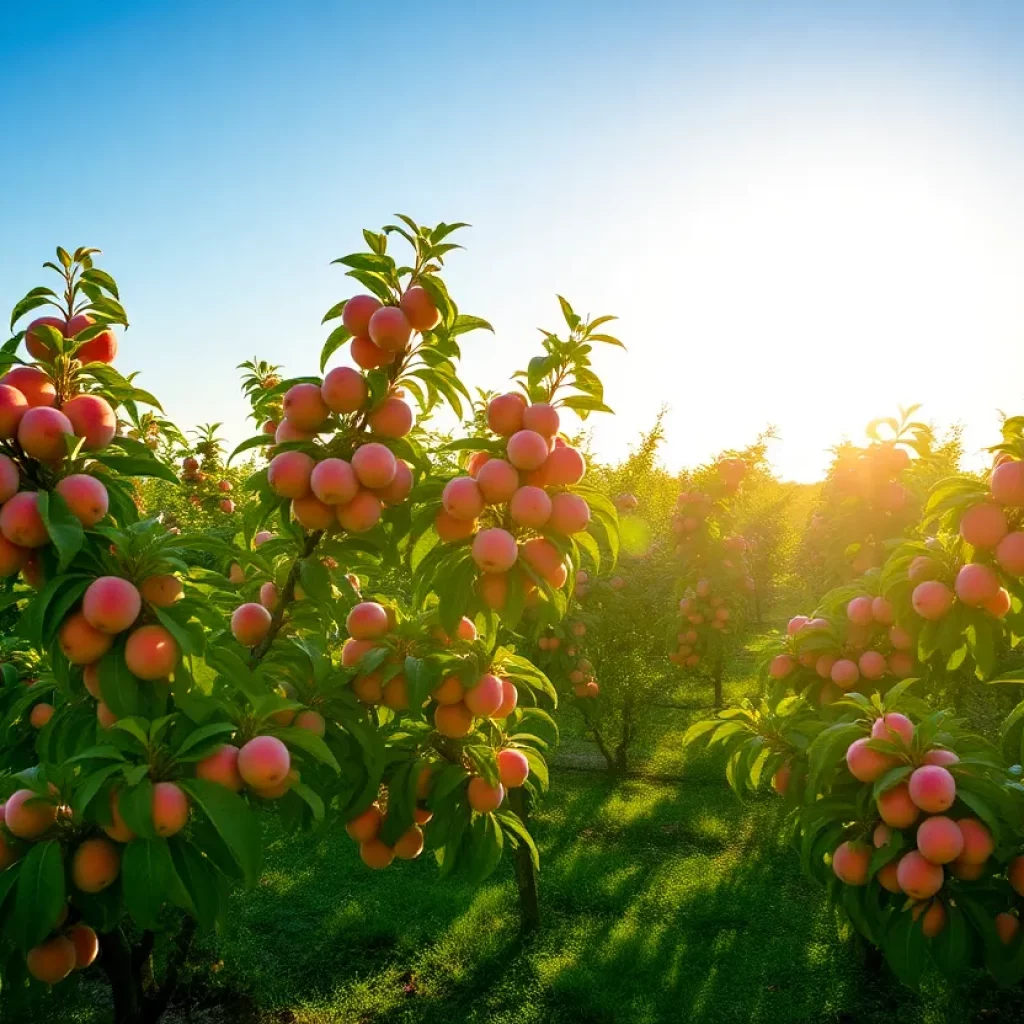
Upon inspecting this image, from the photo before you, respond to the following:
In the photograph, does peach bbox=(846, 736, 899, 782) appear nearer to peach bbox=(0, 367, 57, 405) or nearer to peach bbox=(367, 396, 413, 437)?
peach bbox=(367, 396, 413, 437)

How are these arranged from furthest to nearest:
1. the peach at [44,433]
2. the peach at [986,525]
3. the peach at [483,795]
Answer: the peach at [483,795], the peach at [986,525], the peach at [44,433]

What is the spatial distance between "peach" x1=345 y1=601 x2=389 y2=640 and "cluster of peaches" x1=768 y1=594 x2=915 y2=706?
2210 mm

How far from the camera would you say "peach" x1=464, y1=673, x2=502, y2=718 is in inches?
102

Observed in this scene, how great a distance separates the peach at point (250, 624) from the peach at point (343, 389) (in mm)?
815

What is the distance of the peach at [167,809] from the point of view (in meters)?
1.85

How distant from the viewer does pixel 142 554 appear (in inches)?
79.1

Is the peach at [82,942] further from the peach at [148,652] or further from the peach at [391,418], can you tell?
the peach at [391,418]

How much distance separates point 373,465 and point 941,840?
2.08 meters

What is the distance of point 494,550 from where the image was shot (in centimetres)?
219

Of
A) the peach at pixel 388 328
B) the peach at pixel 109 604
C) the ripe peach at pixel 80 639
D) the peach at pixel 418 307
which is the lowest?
the ripe peach at pixel 80 639

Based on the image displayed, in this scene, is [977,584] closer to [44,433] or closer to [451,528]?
[451,528]

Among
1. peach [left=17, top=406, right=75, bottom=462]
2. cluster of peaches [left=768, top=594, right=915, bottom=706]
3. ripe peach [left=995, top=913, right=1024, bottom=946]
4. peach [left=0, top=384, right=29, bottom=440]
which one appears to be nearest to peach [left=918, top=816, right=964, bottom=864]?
ripe peach [left=995, top=913, right=1024, bottom=946]

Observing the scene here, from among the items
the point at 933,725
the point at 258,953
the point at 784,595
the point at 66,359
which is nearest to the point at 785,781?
the point at 933,725

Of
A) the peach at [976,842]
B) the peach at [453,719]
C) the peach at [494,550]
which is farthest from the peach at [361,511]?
the peach at [976,842]
